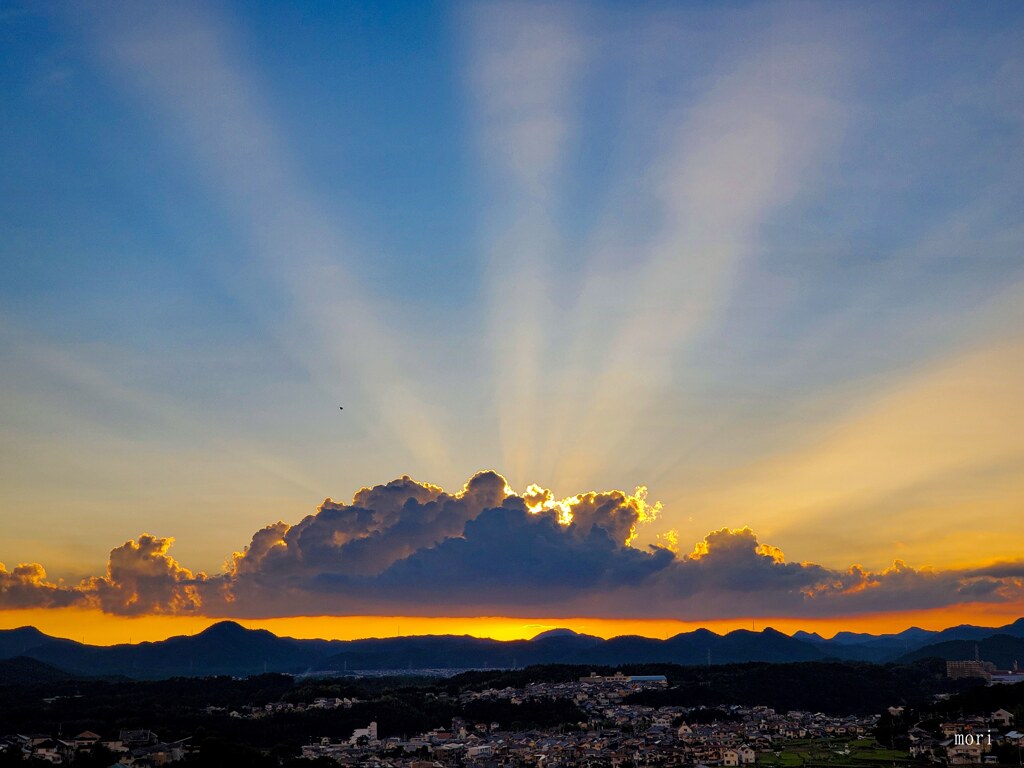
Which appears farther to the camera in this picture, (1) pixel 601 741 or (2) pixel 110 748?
(1) pixel 601 741

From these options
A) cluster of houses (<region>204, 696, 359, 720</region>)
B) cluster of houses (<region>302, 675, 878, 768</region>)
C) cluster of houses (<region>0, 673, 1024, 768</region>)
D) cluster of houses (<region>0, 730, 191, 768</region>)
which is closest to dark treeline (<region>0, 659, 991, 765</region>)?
cluster of houses (<region>204, 696, 359, 720</region>)

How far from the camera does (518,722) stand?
5645 inches

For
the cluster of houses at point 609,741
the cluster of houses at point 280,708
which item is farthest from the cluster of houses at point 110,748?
the cluster of houses at point 280,708

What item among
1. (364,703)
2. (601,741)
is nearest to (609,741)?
(601,741)

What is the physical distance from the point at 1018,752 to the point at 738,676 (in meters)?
113

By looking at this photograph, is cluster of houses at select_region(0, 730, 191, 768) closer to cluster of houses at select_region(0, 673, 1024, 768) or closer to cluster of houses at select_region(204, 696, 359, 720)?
cluster of houses at select_region(0, 673, 1024, 768)

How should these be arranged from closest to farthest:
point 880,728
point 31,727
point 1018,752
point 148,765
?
point 1018,752 < point 148,765 < point 880,728 < point 31,727

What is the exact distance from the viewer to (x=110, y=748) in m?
103

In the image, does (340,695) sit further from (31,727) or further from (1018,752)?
(1018,752)

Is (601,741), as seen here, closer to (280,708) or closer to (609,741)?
(609,741)

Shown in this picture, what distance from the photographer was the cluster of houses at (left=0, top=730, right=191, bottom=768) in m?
95.6

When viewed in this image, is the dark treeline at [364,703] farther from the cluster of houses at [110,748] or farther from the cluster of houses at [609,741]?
the cluster of houses at [609,741]

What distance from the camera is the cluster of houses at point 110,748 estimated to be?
95.6 meters

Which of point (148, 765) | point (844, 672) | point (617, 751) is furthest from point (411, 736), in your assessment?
point (844, 672)
